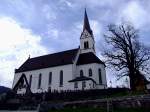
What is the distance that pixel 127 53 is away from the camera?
116 ft

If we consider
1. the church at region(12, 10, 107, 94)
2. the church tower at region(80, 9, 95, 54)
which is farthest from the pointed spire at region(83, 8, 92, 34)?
the church at region(12, 10, 107, 94)

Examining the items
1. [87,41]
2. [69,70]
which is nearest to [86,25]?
[87,41]

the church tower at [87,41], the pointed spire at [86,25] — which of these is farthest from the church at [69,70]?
the pointed spire at [86,25]

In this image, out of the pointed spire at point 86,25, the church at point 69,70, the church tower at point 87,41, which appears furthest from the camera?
the pointed spire at point 86,25

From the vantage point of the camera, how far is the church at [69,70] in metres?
44.6

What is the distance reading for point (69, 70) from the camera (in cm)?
4675

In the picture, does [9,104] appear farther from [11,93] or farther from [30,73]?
[30,73]

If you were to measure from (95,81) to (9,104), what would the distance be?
2440 centimetres

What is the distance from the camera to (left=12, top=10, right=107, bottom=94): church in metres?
44.6

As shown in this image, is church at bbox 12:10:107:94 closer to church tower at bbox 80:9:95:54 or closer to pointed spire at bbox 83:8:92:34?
church tower at bbox 80:9:95:54

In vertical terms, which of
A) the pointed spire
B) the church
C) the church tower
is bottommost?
the church

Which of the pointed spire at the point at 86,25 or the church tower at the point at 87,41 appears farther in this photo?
the pointed spire at the point at 86,25

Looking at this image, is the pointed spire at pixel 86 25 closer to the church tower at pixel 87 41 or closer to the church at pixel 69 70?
the church tower at pixel 87 41

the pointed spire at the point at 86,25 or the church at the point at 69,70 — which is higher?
the pointed spire at the point at 86,25
